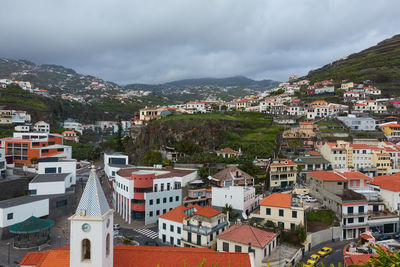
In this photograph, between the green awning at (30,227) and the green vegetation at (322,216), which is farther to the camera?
the green vegetation at (322,216)

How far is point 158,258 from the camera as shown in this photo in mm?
14641

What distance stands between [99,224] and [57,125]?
92.8m

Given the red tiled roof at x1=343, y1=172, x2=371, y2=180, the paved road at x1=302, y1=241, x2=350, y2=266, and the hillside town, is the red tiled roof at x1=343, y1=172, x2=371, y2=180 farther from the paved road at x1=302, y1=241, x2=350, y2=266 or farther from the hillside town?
the paved road at x1=302, y1=241, x2=350, y2=266

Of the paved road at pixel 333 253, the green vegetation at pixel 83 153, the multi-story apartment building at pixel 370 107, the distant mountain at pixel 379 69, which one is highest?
the distant mountain at pixel 379 69

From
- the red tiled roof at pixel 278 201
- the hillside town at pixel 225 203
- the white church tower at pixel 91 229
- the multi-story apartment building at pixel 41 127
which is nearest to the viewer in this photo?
the white church tower at pixel 91 229

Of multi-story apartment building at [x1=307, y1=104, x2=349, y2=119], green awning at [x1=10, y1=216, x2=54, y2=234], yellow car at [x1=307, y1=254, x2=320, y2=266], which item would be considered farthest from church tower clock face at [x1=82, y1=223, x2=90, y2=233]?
multi-story apartment building at [x1=307, y1=104, x2=349, y2=119]

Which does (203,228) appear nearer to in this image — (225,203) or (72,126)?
(225,203)

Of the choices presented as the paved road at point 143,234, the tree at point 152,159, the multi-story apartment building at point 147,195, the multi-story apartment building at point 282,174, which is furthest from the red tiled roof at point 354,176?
the tree at point 152,159

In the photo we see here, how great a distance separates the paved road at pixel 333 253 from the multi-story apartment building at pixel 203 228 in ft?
28.5

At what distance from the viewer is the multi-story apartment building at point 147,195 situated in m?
37.2

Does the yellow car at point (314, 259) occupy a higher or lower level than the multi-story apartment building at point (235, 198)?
lower

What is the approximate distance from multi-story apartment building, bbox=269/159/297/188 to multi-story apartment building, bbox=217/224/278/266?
70.3 feet

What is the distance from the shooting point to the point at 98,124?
11456 centimetres

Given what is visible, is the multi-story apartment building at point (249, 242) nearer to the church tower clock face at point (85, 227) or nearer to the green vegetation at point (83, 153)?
the church tower clock face at point (85, 227)
